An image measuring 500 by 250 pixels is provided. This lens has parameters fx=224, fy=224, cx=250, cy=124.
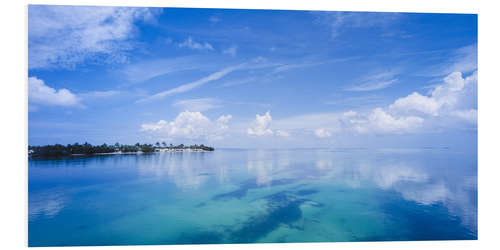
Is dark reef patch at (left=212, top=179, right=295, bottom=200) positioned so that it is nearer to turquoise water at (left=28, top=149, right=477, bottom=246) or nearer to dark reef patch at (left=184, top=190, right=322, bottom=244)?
turquoise water at (left=28, top=149, right=477, bottom=246)

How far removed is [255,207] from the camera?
541 centimetres

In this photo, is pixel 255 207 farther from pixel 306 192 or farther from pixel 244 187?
pixel 306 192

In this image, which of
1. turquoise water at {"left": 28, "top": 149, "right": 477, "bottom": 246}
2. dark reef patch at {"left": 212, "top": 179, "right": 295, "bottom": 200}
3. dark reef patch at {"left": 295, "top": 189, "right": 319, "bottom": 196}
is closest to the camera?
turquoise water at {"left": 28, "top": 149, "right": 477, "bottom": 246}

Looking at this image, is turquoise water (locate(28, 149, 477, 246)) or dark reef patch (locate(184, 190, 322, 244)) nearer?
dark reef patch (locate(184, 190, 322, 244))

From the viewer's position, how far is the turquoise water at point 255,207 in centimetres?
427

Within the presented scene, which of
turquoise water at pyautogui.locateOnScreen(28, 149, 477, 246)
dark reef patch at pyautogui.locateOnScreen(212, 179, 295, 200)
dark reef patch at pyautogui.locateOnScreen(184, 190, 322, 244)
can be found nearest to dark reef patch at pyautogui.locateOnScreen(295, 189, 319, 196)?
turquoise water at pyautogui.locateOnScreen(28, 149, 477, 246)

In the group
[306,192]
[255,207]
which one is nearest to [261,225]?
[255,207]

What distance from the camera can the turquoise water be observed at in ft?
14.0

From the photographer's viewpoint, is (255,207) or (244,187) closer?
(255,207)

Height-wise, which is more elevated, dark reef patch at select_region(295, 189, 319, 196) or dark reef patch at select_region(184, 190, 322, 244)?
dark reef patch at select_region(295, 189, 319, 196)

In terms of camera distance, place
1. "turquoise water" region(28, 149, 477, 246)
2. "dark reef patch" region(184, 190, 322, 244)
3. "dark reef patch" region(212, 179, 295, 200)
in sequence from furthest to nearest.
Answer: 1. "dark reef patch" region(212, 179, 295, 200)
2. "turquoise water" region(28, 149, 477, 246)
3. "dark reef patch" region(184, 190, 322, 244)

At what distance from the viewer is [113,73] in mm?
6113

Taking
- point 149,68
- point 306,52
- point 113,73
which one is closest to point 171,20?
point 149,68

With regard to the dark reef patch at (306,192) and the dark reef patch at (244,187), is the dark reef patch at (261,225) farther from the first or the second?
the dark reef patch at (244,187)
